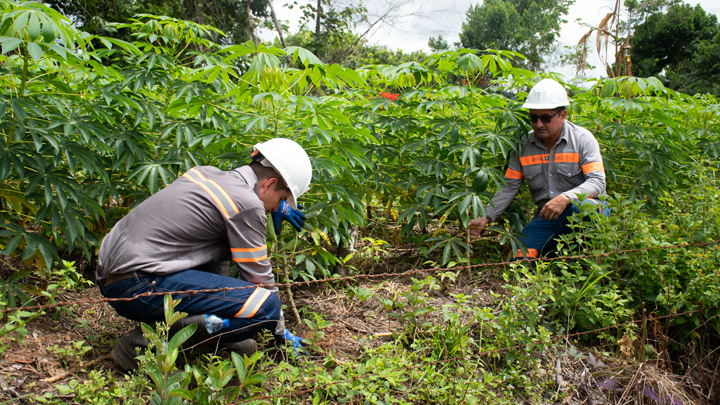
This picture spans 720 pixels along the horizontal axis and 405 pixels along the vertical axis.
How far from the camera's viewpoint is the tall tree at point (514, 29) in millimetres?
33094

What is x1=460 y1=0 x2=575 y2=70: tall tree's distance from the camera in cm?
3309

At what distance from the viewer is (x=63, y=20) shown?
229cm

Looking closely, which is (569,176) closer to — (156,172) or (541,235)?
(541,235)

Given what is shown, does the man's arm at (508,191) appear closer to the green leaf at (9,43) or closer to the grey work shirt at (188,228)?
the grey work shirt at (188,228)

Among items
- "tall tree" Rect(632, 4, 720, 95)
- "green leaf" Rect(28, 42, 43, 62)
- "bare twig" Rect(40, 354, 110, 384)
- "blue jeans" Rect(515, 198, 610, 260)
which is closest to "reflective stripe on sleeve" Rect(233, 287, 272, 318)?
"bare twig" Rect(40, 354, 110, 384)

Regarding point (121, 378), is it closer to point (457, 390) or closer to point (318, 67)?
point (457, 390)

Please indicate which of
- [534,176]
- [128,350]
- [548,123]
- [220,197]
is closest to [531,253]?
[534,176]

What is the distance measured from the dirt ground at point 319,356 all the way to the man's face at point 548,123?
132 centimetres

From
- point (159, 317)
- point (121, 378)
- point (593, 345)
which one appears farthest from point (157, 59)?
point (593, 345)

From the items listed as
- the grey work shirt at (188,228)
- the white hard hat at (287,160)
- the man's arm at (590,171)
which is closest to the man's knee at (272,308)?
the grey work shirt at (188,228)

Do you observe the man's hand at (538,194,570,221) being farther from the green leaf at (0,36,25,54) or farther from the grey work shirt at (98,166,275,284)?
the green leaf at (0,36,25,54)

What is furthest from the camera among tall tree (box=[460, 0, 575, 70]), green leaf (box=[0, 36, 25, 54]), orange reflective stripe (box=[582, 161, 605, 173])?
tall tree (box=[460, 0, 575, 70])

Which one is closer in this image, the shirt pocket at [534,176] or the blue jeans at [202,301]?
the blue jeans at [202,301]

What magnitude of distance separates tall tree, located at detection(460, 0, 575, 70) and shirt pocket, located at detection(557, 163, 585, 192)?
31.1 meters
